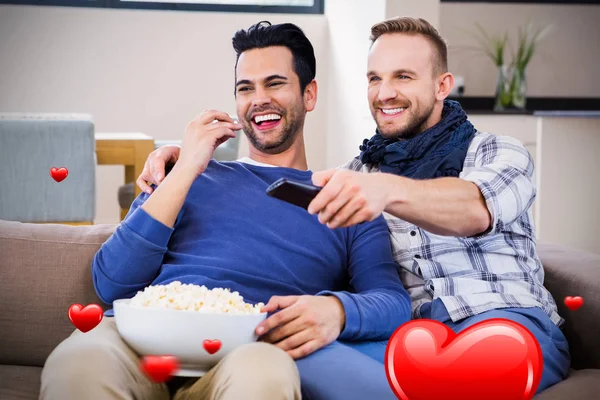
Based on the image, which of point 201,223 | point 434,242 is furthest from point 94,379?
point 434,242

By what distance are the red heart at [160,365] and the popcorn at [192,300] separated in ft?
0.30

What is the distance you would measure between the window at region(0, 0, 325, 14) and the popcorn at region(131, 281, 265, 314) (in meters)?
5.88

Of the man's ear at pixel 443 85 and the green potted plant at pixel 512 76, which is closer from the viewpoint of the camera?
the man's ear at pixel 443 85

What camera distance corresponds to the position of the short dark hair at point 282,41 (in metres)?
2.24

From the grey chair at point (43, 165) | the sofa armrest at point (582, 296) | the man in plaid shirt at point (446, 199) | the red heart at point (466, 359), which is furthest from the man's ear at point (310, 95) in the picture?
the grey chair at point (43, 165)

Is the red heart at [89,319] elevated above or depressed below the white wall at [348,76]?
below

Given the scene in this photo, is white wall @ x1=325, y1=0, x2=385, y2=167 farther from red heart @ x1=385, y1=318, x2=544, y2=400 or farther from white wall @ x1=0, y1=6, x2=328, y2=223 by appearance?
red heart @ x1=385, y1=318, x2=544, y2=400

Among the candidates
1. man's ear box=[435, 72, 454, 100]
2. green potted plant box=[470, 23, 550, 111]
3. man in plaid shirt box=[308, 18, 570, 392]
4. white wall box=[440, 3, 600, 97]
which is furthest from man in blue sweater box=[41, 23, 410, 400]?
white wall box=[440, 3, 600, 97]

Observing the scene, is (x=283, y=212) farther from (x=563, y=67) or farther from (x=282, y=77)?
(x=563, y=67)

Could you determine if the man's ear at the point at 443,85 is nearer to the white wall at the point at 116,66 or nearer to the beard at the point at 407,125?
the beard at the point at 407,125

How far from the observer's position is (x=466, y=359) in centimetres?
121

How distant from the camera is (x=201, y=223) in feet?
6.48

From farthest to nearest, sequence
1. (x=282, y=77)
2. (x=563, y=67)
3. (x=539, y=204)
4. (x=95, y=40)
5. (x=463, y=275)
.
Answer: (x=95, y=40) < (x=563, y=67) < (x=539, y=204) < (x=282, y=77) < (x=463, y=275)

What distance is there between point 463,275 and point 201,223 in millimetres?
616
